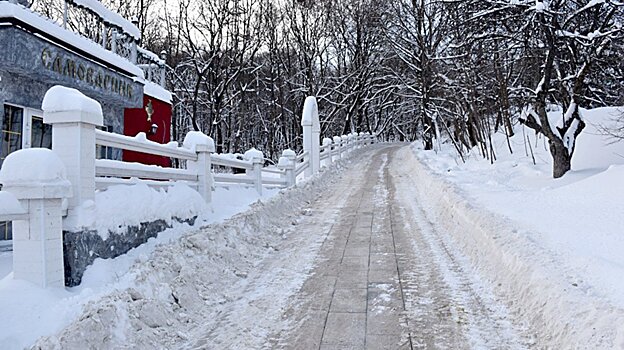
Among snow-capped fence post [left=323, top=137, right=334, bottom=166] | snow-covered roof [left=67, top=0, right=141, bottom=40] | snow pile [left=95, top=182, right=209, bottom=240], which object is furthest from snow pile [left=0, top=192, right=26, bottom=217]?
snow-capped fence post [left=323, top=137, right=334, bottom=166]

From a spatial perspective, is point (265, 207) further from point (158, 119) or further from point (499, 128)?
point (499, 128)

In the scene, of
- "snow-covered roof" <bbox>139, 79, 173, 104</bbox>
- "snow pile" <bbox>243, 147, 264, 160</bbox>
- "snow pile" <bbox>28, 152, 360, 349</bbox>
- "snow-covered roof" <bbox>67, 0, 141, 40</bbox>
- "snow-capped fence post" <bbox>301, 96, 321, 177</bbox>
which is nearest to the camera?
"snow pile" <bbox>28, 152, 360, 349</bbox>

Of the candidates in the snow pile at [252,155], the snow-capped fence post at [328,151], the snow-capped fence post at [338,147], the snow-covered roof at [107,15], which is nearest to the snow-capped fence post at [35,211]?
the snow-covered roof at [107,15]

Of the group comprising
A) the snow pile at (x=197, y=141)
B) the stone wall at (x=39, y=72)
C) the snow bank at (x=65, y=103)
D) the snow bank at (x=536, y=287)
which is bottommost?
the snow bank at (x=536, y=287)

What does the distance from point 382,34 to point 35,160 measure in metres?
27.9

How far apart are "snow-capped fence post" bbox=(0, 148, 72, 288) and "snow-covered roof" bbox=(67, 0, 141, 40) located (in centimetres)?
569

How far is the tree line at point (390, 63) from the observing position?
11258 millimetres

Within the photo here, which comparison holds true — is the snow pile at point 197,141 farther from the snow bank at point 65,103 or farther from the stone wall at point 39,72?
the snow bank at point 65,103

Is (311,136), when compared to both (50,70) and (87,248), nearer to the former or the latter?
(50,70)

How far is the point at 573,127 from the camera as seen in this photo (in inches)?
435

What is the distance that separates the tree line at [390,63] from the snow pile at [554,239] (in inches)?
69.5

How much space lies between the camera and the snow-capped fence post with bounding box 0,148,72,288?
3730mm

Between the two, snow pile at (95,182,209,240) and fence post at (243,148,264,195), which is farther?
fence post at (243,148,264,195)

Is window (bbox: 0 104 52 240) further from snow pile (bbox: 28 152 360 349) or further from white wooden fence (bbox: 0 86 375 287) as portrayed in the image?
snow pile (bbox: 28 152 360 349)
